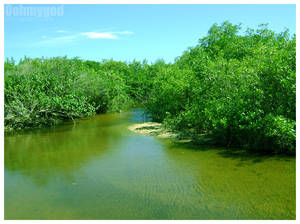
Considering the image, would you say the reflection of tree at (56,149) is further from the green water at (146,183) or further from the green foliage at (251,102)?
the green foliage at (251,102)

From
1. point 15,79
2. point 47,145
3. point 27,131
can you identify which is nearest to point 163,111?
point 47,145

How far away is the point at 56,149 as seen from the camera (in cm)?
1398

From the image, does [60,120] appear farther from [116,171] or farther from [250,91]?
[250,91]

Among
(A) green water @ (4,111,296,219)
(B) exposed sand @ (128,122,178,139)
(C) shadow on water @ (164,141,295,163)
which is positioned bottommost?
(A) green water @ (4,111,296,219)

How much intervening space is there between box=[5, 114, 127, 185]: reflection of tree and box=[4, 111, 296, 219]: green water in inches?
1.8

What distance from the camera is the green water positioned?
7055 millimetres

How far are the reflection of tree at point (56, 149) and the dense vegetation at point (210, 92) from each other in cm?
221

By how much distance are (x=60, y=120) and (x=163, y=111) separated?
357 inches

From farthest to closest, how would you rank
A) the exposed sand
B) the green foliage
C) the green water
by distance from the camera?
the exposed sand, the green foliage, the green water

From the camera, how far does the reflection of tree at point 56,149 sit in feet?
35.3

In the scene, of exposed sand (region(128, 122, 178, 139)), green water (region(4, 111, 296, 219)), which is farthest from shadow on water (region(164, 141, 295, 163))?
exposed sand (region(128, 122, 178, 139))

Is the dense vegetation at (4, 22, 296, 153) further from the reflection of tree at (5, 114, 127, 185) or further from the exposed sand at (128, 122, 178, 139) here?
the reflection of tree at (5, 114, 127, 185)

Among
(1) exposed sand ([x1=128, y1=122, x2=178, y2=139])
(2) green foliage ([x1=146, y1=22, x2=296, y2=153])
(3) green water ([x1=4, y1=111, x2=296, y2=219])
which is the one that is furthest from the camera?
(1) exposed sand ([x1=128, y1=122, x2=178, y2=139])

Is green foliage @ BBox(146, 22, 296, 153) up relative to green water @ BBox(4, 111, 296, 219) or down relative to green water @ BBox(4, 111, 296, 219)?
up
